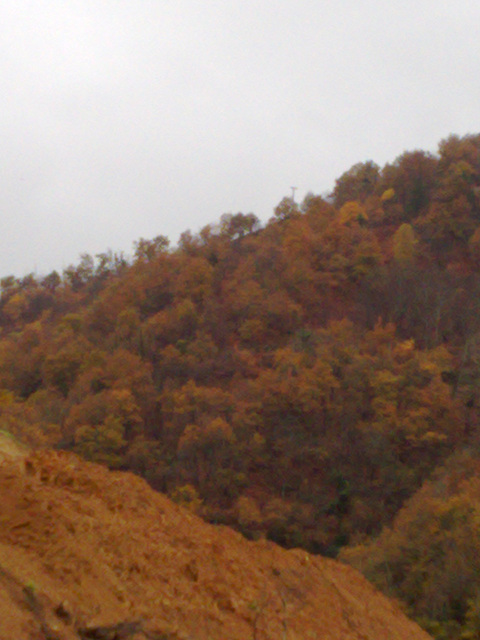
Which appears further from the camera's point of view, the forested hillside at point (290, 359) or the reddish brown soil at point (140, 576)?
the forested hillside at point (290, 359)

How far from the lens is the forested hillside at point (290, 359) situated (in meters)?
31.0

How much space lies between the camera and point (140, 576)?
5.99 meters

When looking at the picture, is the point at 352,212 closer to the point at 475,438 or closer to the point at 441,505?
the point at 475,438

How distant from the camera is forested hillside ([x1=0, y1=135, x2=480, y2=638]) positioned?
31.0 metres

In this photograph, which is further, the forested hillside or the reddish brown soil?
the forested hillside

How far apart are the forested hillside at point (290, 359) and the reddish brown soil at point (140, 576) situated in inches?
197

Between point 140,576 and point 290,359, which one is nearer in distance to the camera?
point 140,576

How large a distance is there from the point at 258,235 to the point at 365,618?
50895 mm

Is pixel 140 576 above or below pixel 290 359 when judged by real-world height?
above

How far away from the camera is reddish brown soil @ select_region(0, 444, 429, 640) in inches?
189

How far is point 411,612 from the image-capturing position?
1329cm

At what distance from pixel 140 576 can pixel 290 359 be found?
3288 centimetres

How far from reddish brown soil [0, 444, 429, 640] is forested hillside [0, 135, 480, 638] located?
4.99 metres

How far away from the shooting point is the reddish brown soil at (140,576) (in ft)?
15.8
